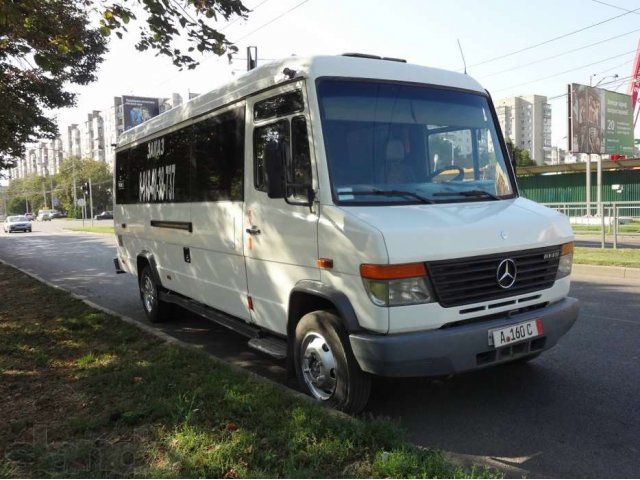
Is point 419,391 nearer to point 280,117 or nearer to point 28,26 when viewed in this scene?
point 280,117

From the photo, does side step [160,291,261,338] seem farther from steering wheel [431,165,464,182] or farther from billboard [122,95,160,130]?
billboard [122,95,160,130]

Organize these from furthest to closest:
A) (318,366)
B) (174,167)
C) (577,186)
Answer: (577,186) → (174,167) → (318,366)

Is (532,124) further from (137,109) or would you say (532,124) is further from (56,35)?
(56,35)

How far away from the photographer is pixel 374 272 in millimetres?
3447

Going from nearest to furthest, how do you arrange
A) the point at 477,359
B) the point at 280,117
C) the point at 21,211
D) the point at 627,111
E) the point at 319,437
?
the point at 319,437
the point at 477,359
the point at 280,117
the point at 627,111
the point at 21,211

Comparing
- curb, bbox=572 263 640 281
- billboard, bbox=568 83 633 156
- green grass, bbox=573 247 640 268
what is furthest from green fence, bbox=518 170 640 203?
curb, bbox=572 263 640 281

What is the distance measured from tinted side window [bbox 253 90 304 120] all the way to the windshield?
0.74 feet

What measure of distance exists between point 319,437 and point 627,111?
34.6 metres

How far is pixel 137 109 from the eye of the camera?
5791 centimetres

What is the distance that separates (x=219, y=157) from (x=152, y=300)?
124 inches

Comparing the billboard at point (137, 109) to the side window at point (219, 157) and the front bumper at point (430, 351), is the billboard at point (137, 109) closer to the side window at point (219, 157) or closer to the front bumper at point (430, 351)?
the side window at point (219, 157)

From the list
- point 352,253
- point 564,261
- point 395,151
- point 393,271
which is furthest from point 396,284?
point 564,261

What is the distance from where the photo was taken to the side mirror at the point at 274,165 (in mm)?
3877

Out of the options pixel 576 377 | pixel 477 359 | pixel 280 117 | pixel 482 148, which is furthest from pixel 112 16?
pixel 576 377
